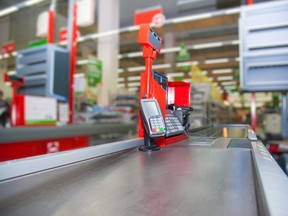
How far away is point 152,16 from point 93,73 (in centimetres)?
182

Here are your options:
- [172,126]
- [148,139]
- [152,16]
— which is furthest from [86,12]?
[148,139]

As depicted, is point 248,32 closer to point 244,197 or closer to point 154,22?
point 244,197

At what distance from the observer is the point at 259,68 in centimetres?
208

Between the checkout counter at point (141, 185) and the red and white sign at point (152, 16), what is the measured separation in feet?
15.4

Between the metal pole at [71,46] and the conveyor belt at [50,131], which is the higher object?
the metal pole at [71,46]

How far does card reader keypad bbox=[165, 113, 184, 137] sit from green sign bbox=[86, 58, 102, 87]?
431cm

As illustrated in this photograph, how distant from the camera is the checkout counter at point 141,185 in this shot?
0.46 metres

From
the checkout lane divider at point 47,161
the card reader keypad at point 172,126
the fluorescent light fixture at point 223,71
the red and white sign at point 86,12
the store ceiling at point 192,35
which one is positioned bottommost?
the checkout lane divider at point 47,161

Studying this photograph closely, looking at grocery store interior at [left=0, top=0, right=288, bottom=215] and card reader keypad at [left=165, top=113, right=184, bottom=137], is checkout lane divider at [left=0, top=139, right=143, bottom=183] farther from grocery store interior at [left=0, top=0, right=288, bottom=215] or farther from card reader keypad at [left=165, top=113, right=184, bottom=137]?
card reader keypad at [left=165, top=113, right=184, bottom=137]

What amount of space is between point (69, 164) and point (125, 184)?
0.94ft

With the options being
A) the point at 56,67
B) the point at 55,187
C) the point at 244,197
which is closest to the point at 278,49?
the point at 244,197

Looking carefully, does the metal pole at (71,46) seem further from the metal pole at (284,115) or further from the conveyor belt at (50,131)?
the metal pole at (284,115)

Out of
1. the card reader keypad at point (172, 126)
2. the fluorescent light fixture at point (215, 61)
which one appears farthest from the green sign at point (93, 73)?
the fluorescent light fixture at point (215, 61)

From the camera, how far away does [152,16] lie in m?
5.27
